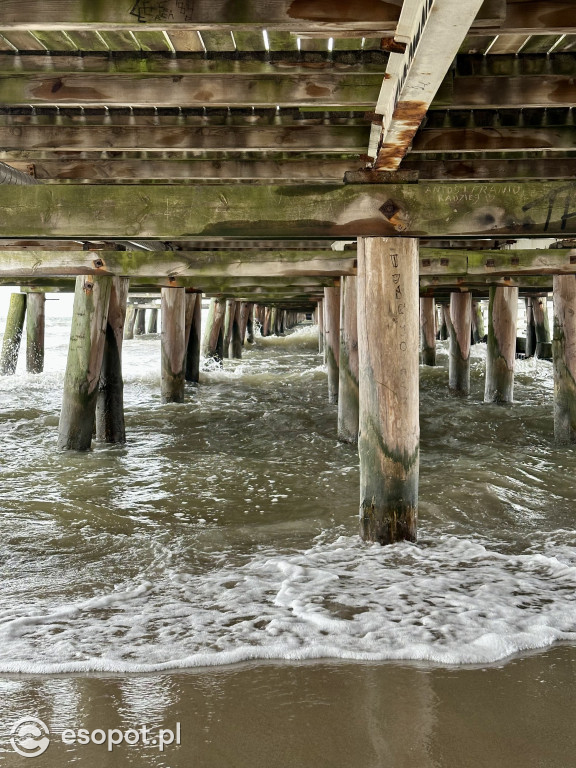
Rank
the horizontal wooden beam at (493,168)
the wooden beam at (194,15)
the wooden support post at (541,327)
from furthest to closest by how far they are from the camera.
→ the wooden support post at (541,327) < the horizontal wooden beam at (493,168) < the wooden beam at (194,15)

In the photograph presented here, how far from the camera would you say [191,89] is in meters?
3.47

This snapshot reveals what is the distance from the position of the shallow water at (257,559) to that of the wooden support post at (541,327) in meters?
8.08

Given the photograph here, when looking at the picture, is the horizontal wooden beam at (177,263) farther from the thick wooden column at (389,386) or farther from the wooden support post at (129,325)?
the wooden support post at (129,325)

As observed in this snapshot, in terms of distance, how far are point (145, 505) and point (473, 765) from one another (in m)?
3.45

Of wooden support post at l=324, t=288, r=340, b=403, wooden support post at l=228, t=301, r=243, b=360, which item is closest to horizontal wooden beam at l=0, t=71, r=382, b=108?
wooden support post at l=324, t=288, r=340, b=403

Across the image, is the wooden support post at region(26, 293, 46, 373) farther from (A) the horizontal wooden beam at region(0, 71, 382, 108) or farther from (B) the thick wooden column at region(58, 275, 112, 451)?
(A) the horizontal wooden beam at region(0, 71, 382, 108)

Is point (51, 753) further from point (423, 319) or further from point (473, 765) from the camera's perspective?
point (423, 319)

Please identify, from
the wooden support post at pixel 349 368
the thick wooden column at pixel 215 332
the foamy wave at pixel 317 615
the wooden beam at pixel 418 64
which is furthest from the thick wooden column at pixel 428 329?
the wooden beam at pixel 418 64

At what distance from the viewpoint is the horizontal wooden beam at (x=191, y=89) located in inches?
135

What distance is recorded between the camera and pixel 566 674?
257 centimetres

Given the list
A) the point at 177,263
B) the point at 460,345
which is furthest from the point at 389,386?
the point at 460,345

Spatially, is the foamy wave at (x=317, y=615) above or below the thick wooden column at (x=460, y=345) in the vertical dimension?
below

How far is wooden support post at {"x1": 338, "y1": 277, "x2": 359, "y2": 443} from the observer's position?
736cm

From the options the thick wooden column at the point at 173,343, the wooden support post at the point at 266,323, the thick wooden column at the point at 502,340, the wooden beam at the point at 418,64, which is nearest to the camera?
the wooden beam at the point at 418,64
